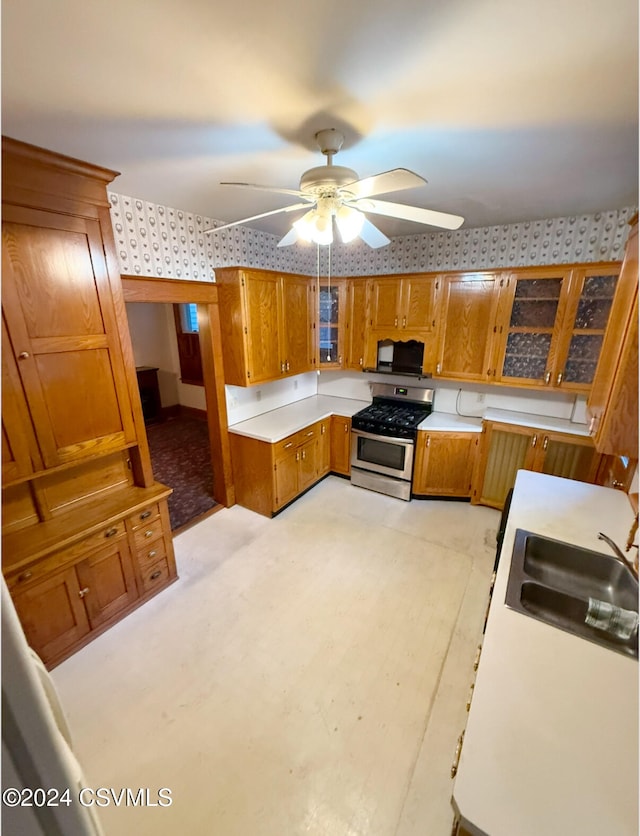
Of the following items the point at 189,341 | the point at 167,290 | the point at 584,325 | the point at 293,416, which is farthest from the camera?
the point at 189,341

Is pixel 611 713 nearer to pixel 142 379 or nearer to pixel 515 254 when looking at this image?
pixel 515 254

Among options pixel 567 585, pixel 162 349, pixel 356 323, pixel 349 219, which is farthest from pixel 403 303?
pixel 162 349

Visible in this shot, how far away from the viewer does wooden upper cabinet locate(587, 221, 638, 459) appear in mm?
1324

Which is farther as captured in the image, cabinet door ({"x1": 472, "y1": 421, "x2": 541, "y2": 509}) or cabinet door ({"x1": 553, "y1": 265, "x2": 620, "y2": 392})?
cabinet door ({"x1": 472, "y1": 421, "x2": 541, "y2": 509})

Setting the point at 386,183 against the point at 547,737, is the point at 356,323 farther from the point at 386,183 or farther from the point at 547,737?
the point at 547,737

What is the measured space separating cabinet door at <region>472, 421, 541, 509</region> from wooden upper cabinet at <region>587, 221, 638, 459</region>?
69.6 inches

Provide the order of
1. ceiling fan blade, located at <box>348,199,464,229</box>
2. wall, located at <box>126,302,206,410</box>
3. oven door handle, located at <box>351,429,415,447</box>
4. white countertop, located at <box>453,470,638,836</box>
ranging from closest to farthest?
white countertop, located at <box>453,470,638,836</box>, ceiling fan blade, located at <box>348,199,464,229</box>, oven door handle, located at <box>351,429,415,447</box>, wall, located at <box>126,302,206,410</box>

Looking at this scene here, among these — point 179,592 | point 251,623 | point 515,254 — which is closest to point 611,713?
point 251,623

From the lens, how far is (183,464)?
4551mm

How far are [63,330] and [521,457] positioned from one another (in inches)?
143

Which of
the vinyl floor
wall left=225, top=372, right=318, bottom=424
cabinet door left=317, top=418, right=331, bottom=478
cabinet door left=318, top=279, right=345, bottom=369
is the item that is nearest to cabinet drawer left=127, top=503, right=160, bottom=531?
the vinyl floor

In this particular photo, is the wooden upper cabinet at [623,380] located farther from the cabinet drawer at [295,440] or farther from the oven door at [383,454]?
the cabinet drawer at [295,440]

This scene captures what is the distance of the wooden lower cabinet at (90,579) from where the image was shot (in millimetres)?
1947

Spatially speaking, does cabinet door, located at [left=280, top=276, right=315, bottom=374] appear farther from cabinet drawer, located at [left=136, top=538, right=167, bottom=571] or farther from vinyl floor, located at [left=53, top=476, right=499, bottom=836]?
cabinet drawer, located at [left=136, top=538, right=167, bottom=571]
